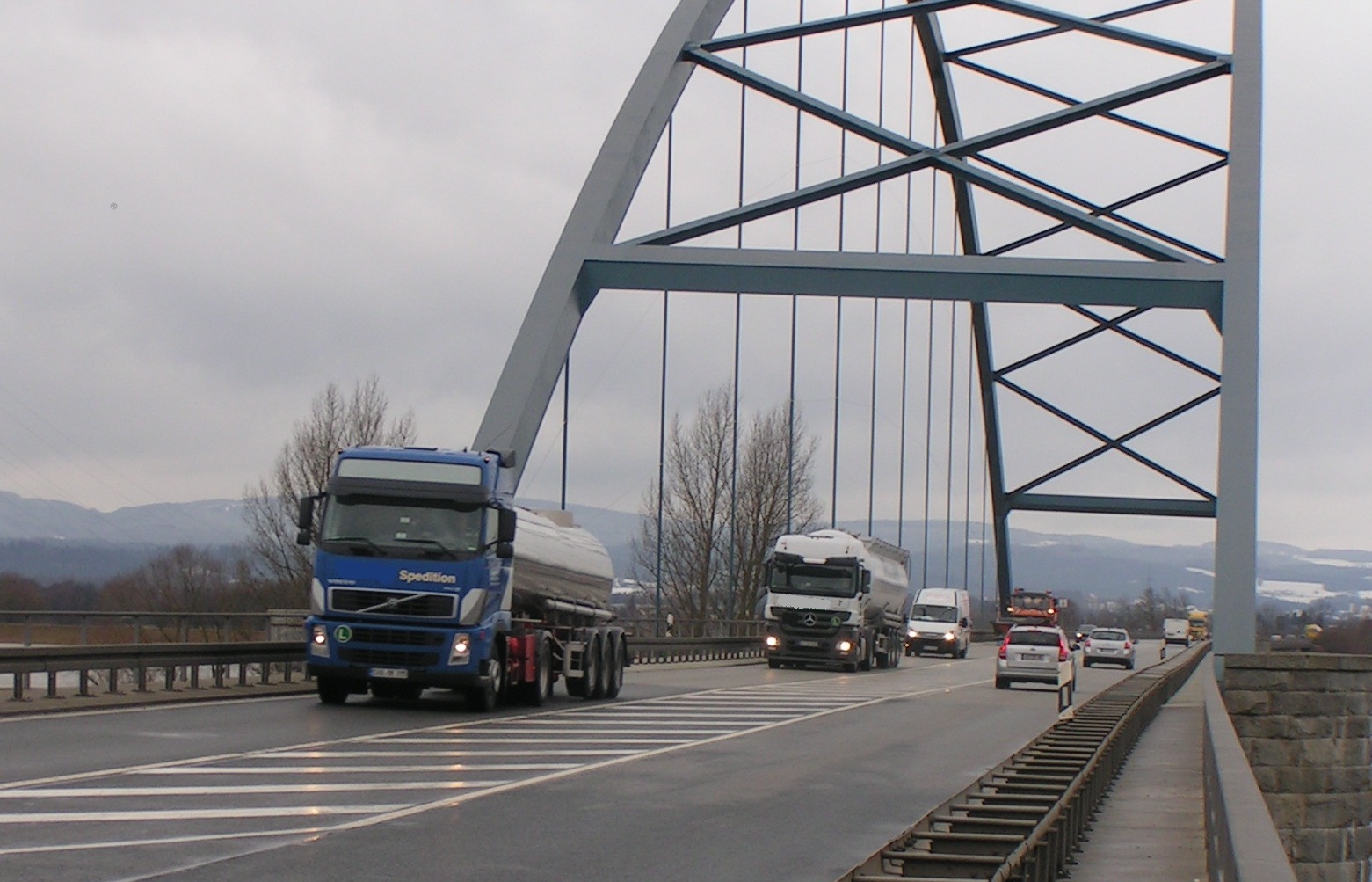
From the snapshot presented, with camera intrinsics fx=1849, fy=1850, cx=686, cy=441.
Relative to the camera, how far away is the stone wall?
30844mm

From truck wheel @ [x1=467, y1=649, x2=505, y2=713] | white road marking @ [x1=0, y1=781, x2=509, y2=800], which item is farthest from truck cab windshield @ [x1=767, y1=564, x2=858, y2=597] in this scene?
white road marking @ [x1=0, y1=781, x2=509, y2=800]

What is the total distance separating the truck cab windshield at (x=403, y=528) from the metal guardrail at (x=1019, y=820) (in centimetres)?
711

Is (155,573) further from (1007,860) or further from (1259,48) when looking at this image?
(1007,860)

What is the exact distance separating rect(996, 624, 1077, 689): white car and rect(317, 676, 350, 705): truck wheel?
1992cm

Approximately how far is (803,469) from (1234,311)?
177 ft

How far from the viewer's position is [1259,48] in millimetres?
32969

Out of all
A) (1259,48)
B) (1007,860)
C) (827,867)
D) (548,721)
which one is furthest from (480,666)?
(1259,48)

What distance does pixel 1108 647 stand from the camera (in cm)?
6356

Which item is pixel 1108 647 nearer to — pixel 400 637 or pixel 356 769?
pixel 400 637

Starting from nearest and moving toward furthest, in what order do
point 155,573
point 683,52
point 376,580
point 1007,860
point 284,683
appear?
point 1007,860 < point 376,580 < point 284,683 < point 683,52 < point 155,573

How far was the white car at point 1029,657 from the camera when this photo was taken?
4009 cm

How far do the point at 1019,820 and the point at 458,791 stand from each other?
172 inches

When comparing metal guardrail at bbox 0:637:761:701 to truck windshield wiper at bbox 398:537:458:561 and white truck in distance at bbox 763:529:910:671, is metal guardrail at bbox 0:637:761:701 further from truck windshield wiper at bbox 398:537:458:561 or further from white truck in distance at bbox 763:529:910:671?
white truck in distance at bbox 763:529:910:671

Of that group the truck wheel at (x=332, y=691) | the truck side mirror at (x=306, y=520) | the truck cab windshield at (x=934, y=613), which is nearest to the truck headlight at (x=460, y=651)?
the truck wheel at (x=332, y=691)
